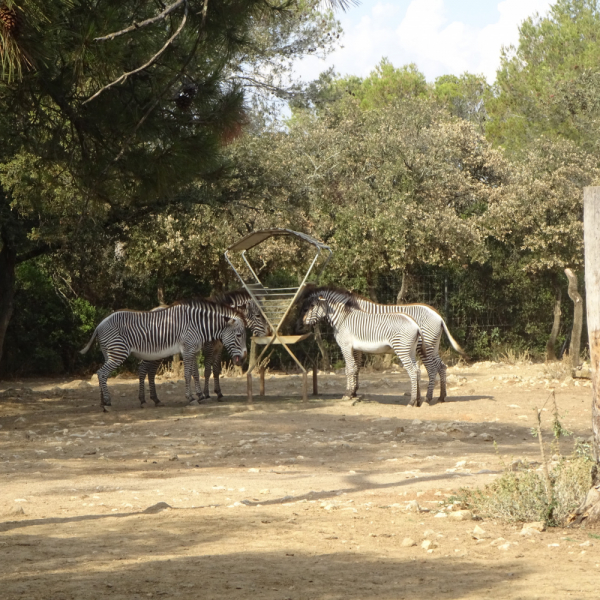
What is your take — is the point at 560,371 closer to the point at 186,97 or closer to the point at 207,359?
the point at 207,359

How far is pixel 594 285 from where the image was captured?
20.2 ft

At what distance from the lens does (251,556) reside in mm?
5223

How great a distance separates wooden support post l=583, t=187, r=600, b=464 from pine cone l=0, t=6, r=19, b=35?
5062 mm

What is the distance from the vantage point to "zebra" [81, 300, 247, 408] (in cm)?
1413

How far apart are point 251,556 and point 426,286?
1810cm

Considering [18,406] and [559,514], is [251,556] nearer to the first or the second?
[559,514]

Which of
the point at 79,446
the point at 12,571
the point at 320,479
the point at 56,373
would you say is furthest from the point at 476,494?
the point at 56,373

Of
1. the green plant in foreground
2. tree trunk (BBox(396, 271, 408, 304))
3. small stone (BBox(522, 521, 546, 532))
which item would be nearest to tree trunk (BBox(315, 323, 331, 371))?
tree trunk (BBox(396, 271, 408, 304))

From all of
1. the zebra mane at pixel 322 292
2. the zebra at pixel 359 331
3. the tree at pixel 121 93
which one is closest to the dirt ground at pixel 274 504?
the zebra at pixel 359 331

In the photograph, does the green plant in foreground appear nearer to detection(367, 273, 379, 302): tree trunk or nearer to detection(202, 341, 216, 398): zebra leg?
detection(202, 341, 216, 398): zebra leg

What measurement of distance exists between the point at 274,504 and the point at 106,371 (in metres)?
7.68

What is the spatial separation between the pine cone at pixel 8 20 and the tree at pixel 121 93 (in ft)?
0.06

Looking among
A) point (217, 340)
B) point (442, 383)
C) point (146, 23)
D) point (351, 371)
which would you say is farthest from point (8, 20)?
point (442, 383)

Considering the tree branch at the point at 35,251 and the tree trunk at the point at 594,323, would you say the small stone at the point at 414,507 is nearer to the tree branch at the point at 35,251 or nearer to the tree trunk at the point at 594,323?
the tree trunk at the point at 594,323
